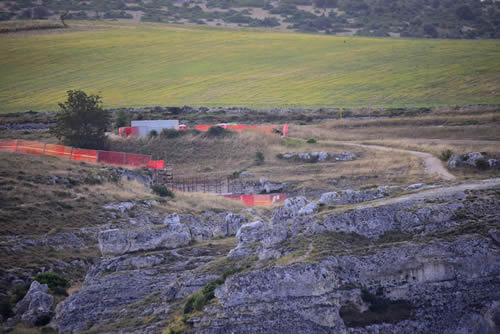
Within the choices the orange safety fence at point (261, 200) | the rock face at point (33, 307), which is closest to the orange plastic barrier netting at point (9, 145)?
the orange safety fence at point (261, 200)

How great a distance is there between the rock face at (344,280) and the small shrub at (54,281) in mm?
3387

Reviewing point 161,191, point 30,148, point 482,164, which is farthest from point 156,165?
point 482,164

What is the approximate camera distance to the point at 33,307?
25.7 metres

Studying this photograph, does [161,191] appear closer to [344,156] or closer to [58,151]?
[58,151]

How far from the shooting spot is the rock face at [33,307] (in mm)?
25108

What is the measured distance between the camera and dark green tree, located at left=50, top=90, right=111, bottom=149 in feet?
205

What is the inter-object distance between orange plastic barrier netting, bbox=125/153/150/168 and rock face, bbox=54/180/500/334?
3008cm

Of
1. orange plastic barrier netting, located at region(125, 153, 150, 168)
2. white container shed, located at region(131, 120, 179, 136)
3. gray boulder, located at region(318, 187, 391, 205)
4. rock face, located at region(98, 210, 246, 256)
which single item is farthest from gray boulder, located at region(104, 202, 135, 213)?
white container shed, located at region(131, 120, 179, 136)

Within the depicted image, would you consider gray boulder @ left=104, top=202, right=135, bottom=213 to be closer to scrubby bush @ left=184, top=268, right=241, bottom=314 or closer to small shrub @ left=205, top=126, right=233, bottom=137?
scrubby bush @ left=184, top=268, right=241, bottom=314

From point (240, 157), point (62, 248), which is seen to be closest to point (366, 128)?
point (240, 157)

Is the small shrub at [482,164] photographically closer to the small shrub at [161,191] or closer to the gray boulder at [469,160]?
the gray boulder at [469,160]

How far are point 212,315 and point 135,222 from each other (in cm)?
2055

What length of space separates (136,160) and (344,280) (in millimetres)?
39390

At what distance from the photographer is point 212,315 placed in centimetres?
2072
